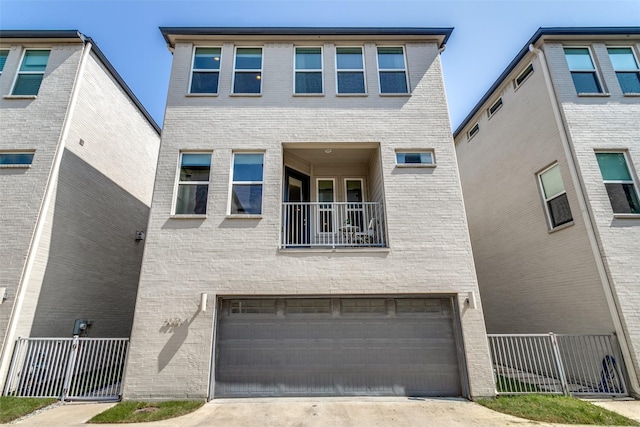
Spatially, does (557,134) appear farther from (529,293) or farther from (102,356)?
(102,356)

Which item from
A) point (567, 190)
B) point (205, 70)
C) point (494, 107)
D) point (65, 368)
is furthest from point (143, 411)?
point (494, 107)

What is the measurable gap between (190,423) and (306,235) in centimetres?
473

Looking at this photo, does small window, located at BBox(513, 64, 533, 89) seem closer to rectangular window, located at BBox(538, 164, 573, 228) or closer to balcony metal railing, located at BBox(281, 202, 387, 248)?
rectangular window, located at BBox(538, 164, 573, 228)

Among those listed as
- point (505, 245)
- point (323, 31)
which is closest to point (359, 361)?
point (505, 245)

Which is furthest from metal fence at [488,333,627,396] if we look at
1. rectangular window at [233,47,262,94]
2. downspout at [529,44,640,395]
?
rectangular window at [233,47,262,94]

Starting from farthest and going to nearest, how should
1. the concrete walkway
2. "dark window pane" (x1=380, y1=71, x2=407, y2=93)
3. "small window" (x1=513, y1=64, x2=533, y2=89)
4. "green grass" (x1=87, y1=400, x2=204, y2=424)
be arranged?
"small window" (x1=513, y1=64, x2=533, y2=89) → "dark window pane" (x1=380, y1=71, x2=407, y2=93) → "green grass" (x1=87, y1=400, x2=204, y2=424) → the concrete walkway

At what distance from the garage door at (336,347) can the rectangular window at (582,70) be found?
7.41 m

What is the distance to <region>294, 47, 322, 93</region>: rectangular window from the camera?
8.65m

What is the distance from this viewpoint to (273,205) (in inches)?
292

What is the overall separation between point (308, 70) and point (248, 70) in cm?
175

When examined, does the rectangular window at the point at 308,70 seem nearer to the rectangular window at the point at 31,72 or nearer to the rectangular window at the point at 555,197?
the rectangular window at the point at 555,197

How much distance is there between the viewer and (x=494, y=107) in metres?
11.5

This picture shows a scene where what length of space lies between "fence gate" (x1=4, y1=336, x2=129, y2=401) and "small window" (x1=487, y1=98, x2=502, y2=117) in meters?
13.7

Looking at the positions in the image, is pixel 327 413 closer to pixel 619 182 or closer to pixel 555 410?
pixel 555 410
